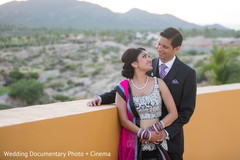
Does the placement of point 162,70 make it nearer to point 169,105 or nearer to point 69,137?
point 169,105

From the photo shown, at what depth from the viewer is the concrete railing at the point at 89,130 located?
2119mm

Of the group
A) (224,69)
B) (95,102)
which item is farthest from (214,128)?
(224,69)

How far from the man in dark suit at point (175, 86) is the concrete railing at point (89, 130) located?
302 millimetres

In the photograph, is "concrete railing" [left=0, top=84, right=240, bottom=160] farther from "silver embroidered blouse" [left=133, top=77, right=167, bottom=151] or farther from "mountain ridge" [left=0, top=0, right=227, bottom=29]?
"mountain ridge" [left=0, top=0, right=227, bottom=29]

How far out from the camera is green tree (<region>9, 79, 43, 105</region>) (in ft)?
72.5

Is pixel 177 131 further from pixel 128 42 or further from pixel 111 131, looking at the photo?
pixel 128 42

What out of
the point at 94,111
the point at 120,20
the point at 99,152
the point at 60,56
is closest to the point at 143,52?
the point at 94,111

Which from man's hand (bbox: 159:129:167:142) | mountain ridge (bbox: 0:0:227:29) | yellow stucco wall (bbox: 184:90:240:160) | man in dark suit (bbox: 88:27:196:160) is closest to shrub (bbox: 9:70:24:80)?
mountain ridge (bbox: 0:0:227:29)

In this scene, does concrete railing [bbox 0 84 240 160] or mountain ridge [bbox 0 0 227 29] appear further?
mountain ridge [bbox 0 0 227 29]

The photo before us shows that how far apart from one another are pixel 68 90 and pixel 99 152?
24.1 m

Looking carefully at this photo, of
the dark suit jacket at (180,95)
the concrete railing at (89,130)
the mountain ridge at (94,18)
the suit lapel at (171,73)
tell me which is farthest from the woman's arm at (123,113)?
the mountain ridge at (94,18)

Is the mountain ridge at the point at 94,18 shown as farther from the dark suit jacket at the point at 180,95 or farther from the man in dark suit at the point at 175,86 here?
the dark suit jacket at the point at 180,95

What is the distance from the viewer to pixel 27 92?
22.2 m

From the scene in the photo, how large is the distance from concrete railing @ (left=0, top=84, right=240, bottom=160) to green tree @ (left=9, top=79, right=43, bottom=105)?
19650mm
